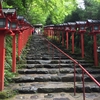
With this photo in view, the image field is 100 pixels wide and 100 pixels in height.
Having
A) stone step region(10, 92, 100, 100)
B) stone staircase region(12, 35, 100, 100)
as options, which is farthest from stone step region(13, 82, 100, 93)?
stone step region(10, 92, 100, 100)

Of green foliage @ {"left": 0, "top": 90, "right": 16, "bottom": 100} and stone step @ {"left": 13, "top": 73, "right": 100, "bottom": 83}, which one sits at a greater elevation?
stone step @ {"left": 13, "top": 73, "right": 100, "bottom": 83}

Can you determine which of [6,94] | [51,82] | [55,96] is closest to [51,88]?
[55,96]

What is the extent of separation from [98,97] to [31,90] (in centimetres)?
206

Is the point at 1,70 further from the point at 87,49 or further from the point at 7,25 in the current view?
the point at 87,49

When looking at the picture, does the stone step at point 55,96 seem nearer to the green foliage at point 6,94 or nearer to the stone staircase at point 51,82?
the stone staircase at point 51,82

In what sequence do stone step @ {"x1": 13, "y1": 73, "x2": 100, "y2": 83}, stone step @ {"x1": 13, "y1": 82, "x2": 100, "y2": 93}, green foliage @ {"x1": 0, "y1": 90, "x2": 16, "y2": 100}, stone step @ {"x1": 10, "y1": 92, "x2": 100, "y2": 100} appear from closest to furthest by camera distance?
green foliage @ {"x1": 0, "y1": 90, "x2": 16, "y2": 100}
stone step @ {"x1": 10, "y1": 92, "x2": 100, "y2": 100}
stone step @ {"x1": 13, "y1": 82, "x2": 100, "y2": 93}
stone step @ {"x1": 13, "y1": 73, "x2": 100, "y2": 83}

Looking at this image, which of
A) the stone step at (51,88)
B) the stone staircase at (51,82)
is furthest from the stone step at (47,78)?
the stone step at (51,88)

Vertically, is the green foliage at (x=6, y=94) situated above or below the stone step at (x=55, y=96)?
above

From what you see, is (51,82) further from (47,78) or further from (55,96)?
(55,96)

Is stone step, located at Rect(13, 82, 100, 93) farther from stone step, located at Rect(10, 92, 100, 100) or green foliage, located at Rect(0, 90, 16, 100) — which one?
green foliage, located at Rect(0, 90, 16, 100)

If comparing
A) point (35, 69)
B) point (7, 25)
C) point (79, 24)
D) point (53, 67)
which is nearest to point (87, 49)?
point (79, 24)

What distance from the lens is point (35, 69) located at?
299 inches

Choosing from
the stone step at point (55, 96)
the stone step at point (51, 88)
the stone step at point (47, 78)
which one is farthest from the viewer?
the stone step at point (47, 78)

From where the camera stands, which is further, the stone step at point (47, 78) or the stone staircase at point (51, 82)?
the stone step at point (47, 78)
